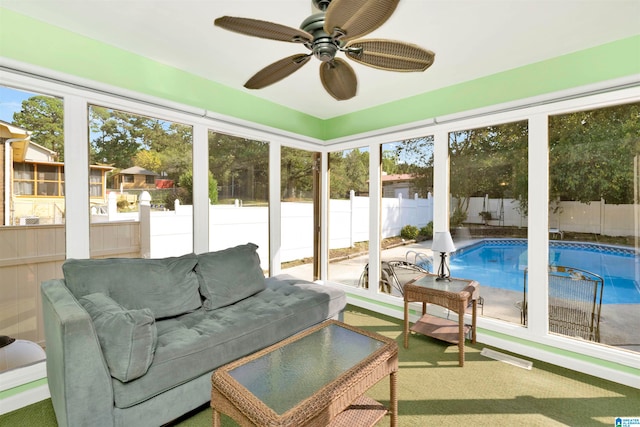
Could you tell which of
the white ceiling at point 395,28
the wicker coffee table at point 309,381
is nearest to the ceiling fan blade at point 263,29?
the white ceiling at point 395,28

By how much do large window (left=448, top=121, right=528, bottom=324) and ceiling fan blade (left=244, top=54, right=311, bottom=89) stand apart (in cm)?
199

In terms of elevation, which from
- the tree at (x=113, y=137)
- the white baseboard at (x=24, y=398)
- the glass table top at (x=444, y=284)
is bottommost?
the white baseboard at (x=24, y=398)

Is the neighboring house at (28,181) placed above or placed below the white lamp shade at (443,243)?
above

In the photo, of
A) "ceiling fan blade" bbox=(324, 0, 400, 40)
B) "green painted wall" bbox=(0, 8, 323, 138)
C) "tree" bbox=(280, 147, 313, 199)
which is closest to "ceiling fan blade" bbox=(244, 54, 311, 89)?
"ceiling fan blade" bbox=(324, 0, 400, 40)

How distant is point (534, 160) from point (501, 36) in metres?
1.05

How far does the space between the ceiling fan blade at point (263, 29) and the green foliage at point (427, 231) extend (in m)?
2.38

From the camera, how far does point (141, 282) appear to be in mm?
2031

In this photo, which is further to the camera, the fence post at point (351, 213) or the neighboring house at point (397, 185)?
the fence post at point (351, 213)

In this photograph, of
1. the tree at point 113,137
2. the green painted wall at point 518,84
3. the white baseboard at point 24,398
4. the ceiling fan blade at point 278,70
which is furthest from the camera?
the tree at point 113,137

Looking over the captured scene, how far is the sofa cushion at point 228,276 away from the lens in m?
2.34

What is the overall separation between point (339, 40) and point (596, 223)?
2.47 meters

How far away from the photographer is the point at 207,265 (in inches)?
95.8

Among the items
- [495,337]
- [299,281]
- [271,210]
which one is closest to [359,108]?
[271,210]

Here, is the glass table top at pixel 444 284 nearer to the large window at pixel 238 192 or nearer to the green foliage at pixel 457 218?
the green foliage at pixel 457 218
